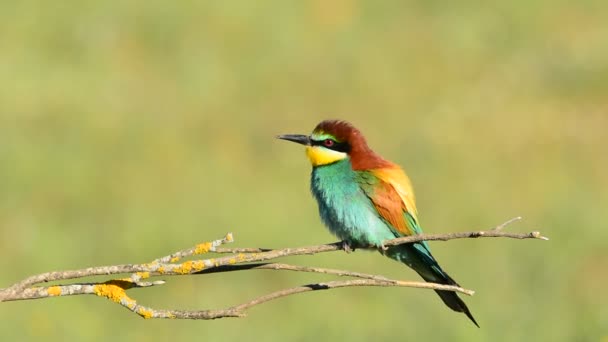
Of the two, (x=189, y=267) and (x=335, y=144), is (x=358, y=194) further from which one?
(x=189, y=267)

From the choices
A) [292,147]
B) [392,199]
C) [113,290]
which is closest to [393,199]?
[392,199]

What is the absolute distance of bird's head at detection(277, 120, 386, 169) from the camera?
3.18 metres

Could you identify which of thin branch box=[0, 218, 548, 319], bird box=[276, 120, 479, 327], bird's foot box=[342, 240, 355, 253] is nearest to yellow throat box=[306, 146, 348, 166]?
bird box=[276, 120, 479, 327]

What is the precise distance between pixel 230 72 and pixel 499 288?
3208 mm

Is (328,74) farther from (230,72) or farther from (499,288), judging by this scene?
(499,288)

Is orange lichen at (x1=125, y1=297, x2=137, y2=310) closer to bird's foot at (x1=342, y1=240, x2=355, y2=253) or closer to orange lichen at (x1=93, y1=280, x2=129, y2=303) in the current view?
orange lichen at (x1=93, y1=280, x2=129, y2=303)

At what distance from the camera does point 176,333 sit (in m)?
4.04

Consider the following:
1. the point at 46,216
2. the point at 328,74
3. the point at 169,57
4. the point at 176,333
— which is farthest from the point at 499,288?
the point at 169,57

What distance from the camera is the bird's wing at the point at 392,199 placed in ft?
10.4

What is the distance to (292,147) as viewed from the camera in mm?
6199

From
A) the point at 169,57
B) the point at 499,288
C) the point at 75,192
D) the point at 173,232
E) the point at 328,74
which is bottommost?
the point at 499,288

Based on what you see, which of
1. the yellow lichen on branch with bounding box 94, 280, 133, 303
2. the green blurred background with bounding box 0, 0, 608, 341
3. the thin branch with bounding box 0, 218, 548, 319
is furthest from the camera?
the green blurred background with bounding box 0, 0, 608, 341

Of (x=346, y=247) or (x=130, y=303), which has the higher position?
(x=346, y=247)

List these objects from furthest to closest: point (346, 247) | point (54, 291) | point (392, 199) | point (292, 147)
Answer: point (292, 147)
point (392, 199)
point (346, 247)
point (54, 291)
